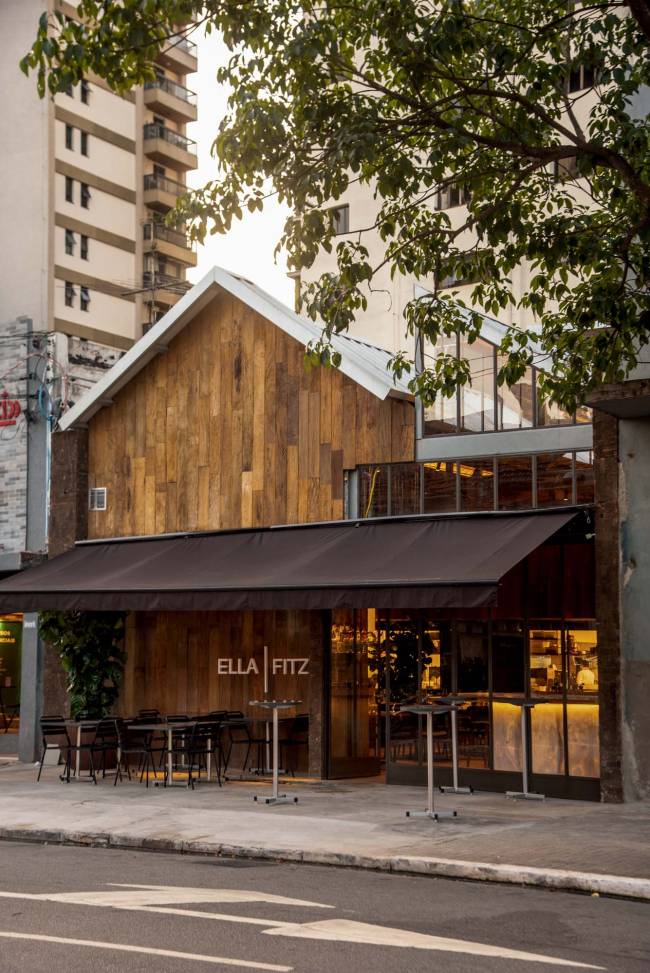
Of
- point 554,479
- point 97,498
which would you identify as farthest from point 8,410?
point 554,479

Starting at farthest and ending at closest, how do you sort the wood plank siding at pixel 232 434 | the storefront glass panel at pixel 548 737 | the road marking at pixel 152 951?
the wood plank siding at pixel 232 434 → the storefront glass panel at pixel 548 737 → the road marking at pixel 152 951

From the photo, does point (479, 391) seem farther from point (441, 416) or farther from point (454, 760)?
point (454, 760)

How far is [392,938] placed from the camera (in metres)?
7.54

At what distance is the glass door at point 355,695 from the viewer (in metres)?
17.4

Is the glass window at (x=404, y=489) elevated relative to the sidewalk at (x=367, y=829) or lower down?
elevated

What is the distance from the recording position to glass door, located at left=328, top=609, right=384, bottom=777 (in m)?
17.4

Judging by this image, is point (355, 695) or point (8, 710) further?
point (8, 710)

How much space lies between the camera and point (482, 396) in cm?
1653

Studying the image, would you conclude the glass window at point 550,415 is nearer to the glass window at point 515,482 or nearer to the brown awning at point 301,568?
the glass window at point 515,482

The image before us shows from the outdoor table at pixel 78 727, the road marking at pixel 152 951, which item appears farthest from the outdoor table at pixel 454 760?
the road marking at pixel 152 951

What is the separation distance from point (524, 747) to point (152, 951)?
8.88m

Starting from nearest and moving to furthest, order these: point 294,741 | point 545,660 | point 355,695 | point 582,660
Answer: point 582,660 → point 545,660 → point 355,695 → point 294,741

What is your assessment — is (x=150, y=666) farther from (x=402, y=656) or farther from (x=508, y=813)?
(x=508, y=813)

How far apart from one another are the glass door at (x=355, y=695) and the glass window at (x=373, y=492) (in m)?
1.47
